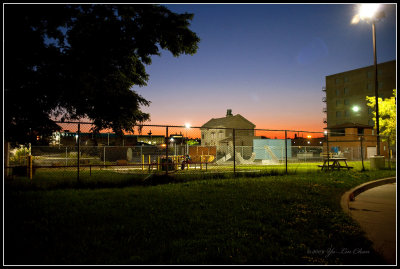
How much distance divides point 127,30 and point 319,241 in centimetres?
728

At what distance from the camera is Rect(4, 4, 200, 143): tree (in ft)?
19.6

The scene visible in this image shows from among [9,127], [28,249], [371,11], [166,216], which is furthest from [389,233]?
[371,11]

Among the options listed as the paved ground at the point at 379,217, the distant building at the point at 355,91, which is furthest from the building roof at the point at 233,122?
the paved ground at the point at 379,217

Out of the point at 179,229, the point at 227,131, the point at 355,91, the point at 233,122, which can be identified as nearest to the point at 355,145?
the point at 227,131

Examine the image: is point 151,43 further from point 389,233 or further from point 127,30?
point 389,233

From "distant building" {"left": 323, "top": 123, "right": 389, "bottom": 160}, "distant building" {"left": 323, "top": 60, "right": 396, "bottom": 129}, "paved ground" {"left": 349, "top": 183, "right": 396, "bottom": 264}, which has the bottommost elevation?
"paved ground" {"left": 349, "top": 183, "right": 396, "bottom": 264}

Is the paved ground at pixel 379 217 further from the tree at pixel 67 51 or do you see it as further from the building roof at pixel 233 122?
the building roof at pixel 233 122

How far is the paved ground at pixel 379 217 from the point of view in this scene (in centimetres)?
368

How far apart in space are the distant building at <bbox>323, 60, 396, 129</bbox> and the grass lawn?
188 ft

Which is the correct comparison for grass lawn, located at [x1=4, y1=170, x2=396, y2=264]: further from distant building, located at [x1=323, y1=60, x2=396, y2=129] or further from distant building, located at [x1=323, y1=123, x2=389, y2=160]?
distant building, located at [x1=323, y1=60, x2=396, y2=129]

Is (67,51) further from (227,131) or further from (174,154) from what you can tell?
(227,131)

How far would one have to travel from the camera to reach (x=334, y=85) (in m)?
68.6

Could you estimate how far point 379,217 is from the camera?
527 cm

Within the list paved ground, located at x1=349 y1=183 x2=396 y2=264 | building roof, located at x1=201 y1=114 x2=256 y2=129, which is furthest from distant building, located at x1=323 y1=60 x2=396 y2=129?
paved ground, located at x1=349 y1=183 x2=396 y2=264
